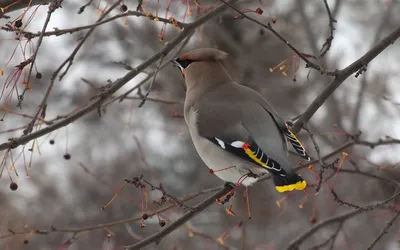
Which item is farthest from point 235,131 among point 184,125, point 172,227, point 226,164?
point 184,125

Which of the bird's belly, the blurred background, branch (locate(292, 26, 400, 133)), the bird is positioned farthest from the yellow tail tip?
the blurred background

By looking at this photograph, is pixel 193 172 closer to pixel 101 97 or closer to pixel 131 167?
pixel 131 167

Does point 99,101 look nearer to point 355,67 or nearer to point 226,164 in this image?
point 226,164

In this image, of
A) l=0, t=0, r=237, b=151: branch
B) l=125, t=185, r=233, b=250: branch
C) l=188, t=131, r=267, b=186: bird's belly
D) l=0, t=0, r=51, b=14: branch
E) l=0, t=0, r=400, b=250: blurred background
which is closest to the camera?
l=0, t=0, r=237, b=151: branch

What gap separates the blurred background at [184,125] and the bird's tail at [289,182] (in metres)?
3.48

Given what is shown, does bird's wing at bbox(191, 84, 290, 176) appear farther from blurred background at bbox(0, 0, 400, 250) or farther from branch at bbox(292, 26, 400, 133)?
blurred background at bbox(0, 0, 400, 250)

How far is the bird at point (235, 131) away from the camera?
2.80 metres

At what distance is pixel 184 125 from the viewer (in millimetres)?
8969

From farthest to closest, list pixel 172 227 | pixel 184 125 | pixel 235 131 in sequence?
1. pixel 184 125
2. pixel 235 131
3. pixel 172 227

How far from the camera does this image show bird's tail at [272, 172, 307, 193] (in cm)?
266

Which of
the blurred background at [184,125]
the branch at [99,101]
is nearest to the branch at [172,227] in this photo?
the branch at [99,101]

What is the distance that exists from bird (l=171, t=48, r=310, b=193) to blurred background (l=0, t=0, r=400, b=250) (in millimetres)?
2890

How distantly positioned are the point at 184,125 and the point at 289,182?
6315 millimetres

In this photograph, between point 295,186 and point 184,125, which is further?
point 184,125
